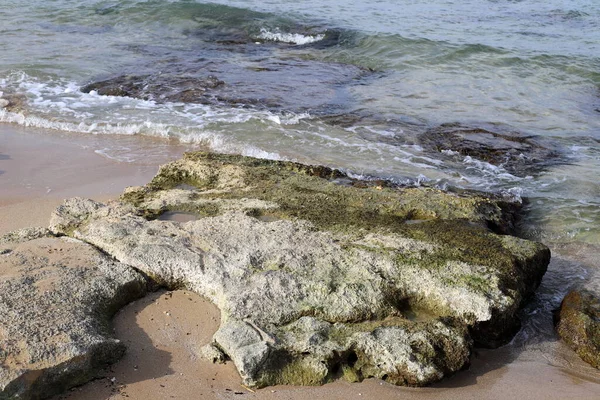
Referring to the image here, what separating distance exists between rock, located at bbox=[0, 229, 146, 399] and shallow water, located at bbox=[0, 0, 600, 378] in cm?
273

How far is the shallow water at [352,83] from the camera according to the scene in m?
7.25

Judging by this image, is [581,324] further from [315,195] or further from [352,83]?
[352,83]

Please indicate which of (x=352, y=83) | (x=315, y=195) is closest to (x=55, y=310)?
(x=315, y=195)

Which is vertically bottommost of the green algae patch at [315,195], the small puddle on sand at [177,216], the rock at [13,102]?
the rock at [13,102]

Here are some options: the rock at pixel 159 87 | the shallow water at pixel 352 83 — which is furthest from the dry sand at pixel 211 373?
the rock at pixel 159 87

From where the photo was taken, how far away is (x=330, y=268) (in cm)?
413

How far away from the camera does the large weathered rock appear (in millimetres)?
3598

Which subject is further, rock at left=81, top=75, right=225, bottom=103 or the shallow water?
rock at left=81, top=75, right=225, bottom=103

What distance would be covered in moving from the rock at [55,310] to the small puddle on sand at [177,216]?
0.77m

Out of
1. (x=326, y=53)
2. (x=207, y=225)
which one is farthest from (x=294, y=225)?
(x=326, y=53)

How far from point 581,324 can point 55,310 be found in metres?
3.40

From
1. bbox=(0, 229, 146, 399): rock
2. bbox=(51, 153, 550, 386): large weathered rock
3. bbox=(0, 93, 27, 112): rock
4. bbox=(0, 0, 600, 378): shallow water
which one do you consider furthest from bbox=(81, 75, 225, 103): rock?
bbox=(0, 229, 146, 399): rock

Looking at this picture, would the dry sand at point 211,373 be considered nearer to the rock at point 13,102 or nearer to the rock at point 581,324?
the rock at point 581,324

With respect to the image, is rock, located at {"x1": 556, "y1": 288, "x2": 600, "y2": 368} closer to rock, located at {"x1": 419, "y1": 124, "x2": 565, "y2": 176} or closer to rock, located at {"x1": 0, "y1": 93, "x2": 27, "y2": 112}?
rock, located at {"x1": 419, "y1": 124, "x2": 565, "y2": 176}
